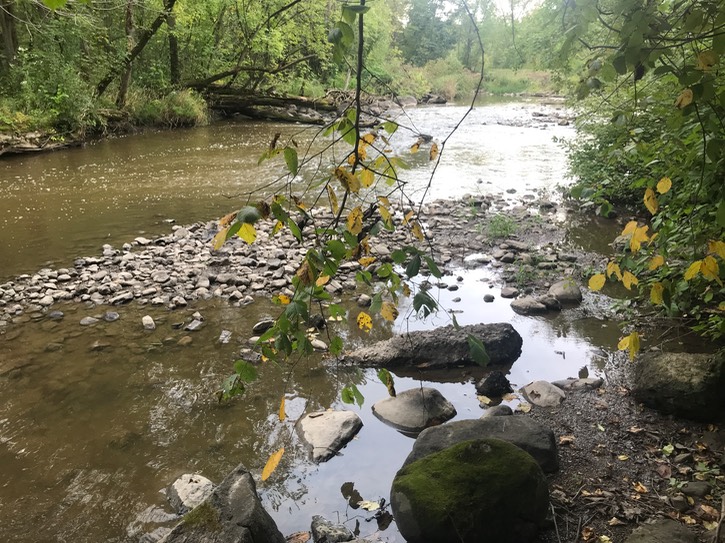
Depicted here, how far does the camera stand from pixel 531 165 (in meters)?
13.6

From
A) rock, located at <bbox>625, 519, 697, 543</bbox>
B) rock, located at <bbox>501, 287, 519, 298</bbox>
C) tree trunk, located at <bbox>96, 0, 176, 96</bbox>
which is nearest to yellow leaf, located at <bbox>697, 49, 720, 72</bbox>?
rock, located at <bbox>625, 519, 697, 543</bbox>

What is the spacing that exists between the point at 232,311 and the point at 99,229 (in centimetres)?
397

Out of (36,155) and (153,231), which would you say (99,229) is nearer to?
(153,231)

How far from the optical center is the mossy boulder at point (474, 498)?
9.47 feet

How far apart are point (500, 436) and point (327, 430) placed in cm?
126

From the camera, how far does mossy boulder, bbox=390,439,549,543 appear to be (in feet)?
9.47

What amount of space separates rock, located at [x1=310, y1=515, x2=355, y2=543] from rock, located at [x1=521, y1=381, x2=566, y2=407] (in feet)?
6.42

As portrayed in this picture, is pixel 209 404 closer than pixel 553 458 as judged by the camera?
No

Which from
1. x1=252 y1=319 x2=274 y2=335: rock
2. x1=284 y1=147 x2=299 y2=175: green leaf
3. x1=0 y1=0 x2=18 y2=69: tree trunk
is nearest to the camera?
x1=284 y1=147 x2=299 y2=175: green leaf

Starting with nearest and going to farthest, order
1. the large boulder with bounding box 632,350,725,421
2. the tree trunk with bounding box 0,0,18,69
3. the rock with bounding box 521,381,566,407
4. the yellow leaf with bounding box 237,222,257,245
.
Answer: the yellow leaf with bounding box 237,222,257,245 < the large boulder with bounding box 632,350,725,421 < the rock with bounding box 521,381,566,407 < the tree trunk with bounding box 0,0,18,69

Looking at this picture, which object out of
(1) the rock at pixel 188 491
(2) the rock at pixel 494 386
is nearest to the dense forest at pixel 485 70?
(2) the rock at pixel 494 386

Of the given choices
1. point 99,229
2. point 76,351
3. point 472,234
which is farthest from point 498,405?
point 99,229

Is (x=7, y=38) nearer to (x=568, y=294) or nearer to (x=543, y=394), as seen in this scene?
(x=568, y=294)

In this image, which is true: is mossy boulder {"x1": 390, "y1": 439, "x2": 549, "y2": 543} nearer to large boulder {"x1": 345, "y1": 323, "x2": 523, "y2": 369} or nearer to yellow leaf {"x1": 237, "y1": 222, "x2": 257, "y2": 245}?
large boulder {"x1": 345, "y1": 323, "x2": 523, "y2": 369}
